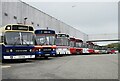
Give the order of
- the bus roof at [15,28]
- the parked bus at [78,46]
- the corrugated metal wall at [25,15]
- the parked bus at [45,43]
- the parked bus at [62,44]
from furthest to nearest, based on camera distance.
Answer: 1. the parked bus at [78,46]
2. the corrugated metal wall at [25,15]
3. the parked bus at [62,44]
4. the parked bus at [45,43]
5. the bus roof at [15,28]

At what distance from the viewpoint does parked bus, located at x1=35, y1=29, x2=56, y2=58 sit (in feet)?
79.7

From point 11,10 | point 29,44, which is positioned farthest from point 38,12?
point 29,44

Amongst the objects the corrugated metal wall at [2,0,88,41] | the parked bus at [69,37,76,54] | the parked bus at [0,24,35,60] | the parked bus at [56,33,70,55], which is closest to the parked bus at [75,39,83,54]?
the parked bus at [69,37,76,54]

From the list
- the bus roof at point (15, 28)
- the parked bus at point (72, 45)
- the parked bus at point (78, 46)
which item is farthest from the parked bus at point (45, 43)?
the parked bus at point (78, 46)

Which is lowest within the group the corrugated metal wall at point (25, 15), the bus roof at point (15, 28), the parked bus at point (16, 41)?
the parked bus at point (16, 41)

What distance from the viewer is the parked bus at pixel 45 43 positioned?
24.3 metres

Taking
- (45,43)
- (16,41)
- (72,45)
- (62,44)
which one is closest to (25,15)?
(72,45)

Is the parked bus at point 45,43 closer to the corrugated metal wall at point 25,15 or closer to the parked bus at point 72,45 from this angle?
the corrugated metal wall at point 25,15

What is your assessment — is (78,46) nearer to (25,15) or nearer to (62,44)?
(25,15)

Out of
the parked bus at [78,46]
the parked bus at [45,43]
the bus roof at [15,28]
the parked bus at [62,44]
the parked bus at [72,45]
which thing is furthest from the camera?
the parked bus at [78,46]

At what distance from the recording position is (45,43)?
2439cm

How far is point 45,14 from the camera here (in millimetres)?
55188

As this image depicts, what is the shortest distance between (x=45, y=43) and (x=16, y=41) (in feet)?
17.1

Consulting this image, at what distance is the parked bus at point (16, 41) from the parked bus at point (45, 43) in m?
3.80
